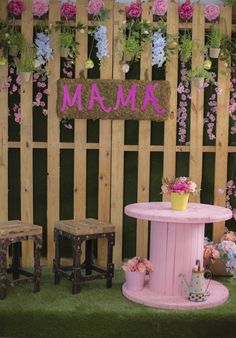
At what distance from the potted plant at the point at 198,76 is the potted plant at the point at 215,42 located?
0.57 ft

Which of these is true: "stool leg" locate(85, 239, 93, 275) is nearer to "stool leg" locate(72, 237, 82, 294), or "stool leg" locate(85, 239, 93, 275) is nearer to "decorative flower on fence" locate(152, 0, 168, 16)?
"stool leg" locate(72, 237, 82, 294)

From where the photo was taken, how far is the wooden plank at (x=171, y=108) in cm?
497

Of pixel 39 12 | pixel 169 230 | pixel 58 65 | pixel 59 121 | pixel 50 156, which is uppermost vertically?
pixel 39 12

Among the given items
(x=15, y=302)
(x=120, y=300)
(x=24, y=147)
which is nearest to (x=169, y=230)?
(x=120, y=300)

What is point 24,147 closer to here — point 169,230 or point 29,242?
point 29,242

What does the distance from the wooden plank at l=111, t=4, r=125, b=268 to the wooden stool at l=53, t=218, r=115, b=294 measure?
440mm

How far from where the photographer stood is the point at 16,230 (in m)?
4.21

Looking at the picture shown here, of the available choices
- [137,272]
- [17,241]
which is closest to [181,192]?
[137,272]

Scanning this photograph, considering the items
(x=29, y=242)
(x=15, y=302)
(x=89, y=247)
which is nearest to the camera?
(x=15, y=302)

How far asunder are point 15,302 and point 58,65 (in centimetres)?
221

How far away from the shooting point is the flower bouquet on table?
15.2 feet

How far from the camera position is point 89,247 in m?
4.77

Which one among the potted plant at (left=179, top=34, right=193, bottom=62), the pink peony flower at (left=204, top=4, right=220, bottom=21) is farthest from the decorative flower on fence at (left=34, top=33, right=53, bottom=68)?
the pink peony flower at (left=204, top=4, right=220, bottom=21)

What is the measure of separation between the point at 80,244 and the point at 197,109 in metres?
1.77
